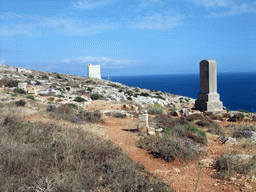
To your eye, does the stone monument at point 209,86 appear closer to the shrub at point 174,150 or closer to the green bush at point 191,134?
the green bush at point 191,134

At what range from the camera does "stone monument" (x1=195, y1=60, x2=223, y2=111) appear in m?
13.3

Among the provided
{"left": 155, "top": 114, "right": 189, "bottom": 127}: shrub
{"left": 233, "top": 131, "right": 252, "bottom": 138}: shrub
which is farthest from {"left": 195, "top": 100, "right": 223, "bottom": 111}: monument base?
{"left": 233, "top": 131, "right": 252, "bottom": 138}: shrub

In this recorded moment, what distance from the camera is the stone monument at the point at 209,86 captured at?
13344mm

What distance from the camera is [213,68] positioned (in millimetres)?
13391

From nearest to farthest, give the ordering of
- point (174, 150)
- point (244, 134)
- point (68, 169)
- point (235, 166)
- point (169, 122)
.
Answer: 1. point (68, 169)
2. point (235, 166)
3. point (174, 150)
4. point (244, 134)
5. point (169, 122)

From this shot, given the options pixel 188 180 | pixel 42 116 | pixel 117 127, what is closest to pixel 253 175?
pixel 188 180

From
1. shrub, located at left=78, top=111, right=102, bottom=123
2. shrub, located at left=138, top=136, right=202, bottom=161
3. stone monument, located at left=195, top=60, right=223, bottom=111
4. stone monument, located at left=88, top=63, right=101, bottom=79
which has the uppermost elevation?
stone monument, located at left=88, top=63, right=101, bottom=79

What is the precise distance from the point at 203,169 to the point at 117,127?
5.51 metres

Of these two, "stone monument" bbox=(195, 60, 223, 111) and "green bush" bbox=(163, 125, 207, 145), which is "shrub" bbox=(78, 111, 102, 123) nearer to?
"green bush" bbox=(163, 125, 207, 145)

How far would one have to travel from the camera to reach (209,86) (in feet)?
44.2

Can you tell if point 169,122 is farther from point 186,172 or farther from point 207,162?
point 186,172

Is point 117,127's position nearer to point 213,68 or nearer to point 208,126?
point 208,126

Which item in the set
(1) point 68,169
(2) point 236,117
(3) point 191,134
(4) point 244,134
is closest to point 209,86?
(2) point 236,117

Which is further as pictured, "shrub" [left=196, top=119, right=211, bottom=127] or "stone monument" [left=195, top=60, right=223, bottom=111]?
"stone monument" [left=195, top=60, right=223, bottom=111]
